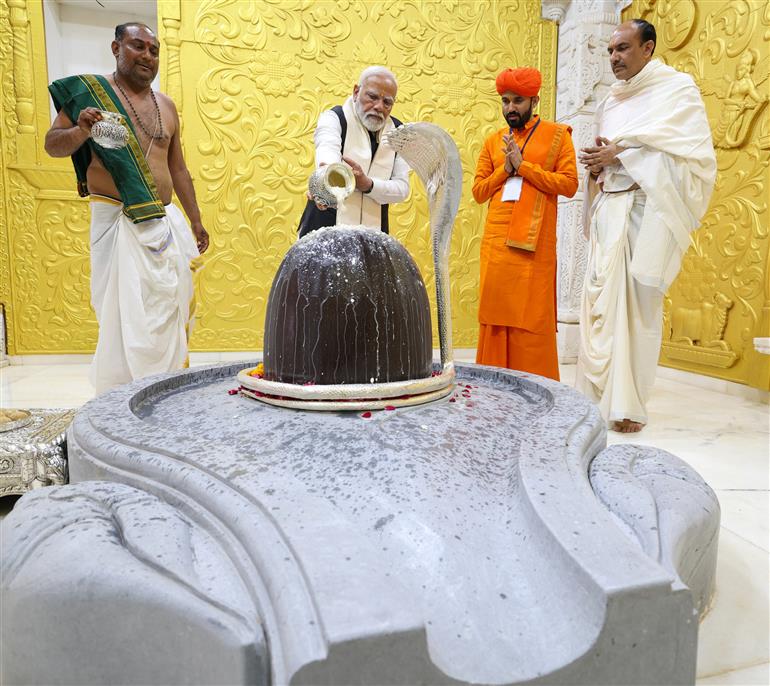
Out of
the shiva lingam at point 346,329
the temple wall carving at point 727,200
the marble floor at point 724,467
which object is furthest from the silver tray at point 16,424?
the temple wall carving at point 727,200

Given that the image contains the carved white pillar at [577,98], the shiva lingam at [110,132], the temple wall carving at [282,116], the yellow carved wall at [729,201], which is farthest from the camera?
the carved white pillar at [577,98]

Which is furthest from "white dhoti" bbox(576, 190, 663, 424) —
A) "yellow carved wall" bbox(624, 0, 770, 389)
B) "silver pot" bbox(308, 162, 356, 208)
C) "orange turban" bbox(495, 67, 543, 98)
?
"silver pot" bbox(308, 162, 356, 208)

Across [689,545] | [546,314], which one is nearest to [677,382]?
[546,314]

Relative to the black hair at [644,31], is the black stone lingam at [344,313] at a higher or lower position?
lower

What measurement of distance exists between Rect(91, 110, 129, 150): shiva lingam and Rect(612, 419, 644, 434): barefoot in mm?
2327

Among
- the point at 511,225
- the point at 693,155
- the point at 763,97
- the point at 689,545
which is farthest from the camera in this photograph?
the point at 763,97

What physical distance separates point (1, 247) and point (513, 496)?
4.46m

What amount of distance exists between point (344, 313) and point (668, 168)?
1839 mm

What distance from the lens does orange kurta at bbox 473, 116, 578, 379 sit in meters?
2.67

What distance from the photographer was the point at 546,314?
271 cm

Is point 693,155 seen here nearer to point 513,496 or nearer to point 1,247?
point 513,496

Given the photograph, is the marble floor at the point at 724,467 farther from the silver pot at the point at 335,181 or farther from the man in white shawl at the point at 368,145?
the man in white shawl at the point at 368,145

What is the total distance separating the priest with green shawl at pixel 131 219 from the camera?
2.23 metres

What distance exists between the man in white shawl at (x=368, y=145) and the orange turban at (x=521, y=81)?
25.5 inches
